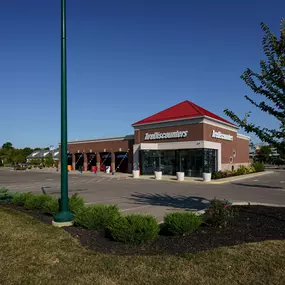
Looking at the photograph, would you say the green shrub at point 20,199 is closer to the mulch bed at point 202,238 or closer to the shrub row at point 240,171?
the mulch bed at point 202,238

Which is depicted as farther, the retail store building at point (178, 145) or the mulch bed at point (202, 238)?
the retail store building at point (178, 145)

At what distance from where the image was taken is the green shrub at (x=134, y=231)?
5512 mm

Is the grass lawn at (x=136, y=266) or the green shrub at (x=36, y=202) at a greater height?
the green shrub at (x=36, y=202)

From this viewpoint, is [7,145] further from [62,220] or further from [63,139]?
[62,220]

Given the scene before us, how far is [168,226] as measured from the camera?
623cm

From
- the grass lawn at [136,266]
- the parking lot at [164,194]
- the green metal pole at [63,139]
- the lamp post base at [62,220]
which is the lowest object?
the parking lot at [164,194]

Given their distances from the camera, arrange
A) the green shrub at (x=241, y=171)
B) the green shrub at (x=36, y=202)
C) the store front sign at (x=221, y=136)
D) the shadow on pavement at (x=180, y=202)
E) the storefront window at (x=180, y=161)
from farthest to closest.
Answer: the green shrub at (x=241, y=171), the store front sign at (x=221, y=136), the storefront window at (x=180, y=161), the shadow on pavement at (x=180, y=202), the green shrub at (x=36, y=202)

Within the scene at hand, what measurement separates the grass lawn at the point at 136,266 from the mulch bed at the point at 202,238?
1.01ft

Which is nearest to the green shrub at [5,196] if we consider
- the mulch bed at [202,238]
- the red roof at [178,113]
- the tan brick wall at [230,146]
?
the mulch bed at [202,238]

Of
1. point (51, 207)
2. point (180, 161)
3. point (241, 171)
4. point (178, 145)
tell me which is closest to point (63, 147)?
point (51, 207)

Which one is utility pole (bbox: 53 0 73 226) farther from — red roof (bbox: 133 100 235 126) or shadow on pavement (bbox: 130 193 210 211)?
red roof (bbox: 133 100 235 126)

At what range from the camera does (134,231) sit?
5.52m

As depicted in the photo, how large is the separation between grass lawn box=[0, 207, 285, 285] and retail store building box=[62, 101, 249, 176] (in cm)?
2377

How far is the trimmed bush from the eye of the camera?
598cm
